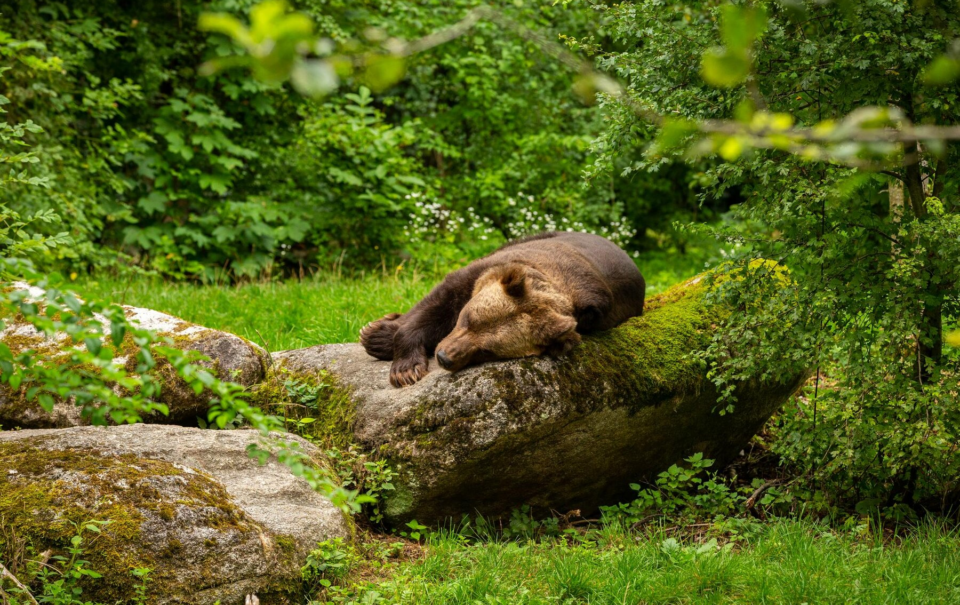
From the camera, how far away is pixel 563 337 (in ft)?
17.1

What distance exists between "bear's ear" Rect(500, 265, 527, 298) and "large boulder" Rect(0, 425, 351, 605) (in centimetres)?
169

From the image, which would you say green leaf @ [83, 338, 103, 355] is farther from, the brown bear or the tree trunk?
the tree trunk

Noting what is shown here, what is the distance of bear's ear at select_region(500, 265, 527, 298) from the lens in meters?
5.20

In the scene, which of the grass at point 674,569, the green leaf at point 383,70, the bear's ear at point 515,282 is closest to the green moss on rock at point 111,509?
the grass at point 674,569

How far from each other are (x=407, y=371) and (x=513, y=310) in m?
0.79

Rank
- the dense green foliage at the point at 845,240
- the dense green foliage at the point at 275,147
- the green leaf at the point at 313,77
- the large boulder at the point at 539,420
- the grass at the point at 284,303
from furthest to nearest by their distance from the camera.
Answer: the dense green foliage at the point at 275,147 → the grass at the point at 284,303 → the large boulder at the point at 539,420 → the dense green foliage at the point at 845,240 → the green leaf at the point at 313,77

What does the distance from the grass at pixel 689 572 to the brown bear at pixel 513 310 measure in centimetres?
116

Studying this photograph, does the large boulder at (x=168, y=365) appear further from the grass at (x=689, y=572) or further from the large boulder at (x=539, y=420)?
the grass at (x=689, y=572)

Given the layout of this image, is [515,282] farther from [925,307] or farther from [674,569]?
[925,307]

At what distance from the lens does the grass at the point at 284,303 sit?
730cm

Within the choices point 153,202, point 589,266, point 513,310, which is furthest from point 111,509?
point 153,202

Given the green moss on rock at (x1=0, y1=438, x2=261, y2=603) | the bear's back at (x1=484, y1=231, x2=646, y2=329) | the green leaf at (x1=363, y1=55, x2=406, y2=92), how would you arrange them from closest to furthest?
the green leaf at (x1=363, y1=55, x2=406, y2=92) → the green moss on rock at (x1=0, y1=438, x2=261, y2=603) → the bear's back at (x1=484, y1=231, x2=646, y2=329)

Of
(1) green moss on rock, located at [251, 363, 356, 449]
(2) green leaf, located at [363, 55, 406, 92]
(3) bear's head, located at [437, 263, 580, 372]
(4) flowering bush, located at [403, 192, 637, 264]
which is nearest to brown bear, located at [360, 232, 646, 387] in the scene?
(3) bear's head, located at [437, 263, 580, 372]

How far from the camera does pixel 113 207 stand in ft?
35.7
